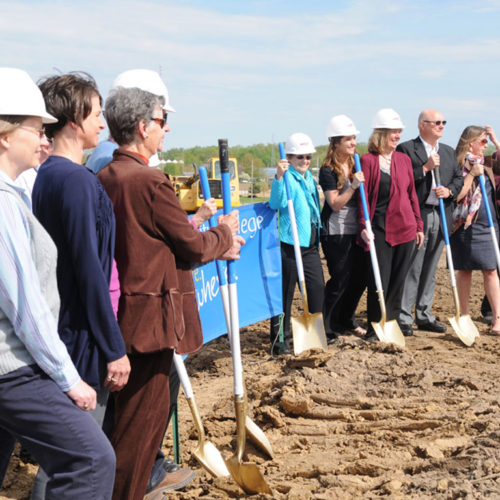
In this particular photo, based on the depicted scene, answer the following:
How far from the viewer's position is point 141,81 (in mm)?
3018

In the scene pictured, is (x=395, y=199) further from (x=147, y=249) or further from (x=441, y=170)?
Answer: (x=147, y=249)

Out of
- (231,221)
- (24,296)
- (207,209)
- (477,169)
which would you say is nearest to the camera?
(24,296)

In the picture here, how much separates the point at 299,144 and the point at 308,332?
69.9 inches

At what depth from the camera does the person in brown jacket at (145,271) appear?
2896mm

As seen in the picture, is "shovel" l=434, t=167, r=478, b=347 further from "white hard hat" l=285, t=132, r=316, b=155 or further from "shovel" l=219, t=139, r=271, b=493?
"shovel" l=219, t=139, r=271, b=493

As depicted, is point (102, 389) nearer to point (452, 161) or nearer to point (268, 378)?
point (268, 378)

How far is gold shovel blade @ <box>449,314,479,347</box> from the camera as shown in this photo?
7141 millimetres

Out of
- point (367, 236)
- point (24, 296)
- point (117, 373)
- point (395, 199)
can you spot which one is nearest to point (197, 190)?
point (395, 199)

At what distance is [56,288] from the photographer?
2.49 m

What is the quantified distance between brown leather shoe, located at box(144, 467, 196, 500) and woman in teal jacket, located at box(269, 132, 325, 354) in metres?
3.11

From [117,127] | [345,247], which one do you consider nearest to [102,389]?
[117,127]

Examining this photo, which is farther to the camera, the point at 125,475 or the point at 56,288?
the point at 125,475

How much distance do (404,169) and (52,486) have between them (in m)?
5.33

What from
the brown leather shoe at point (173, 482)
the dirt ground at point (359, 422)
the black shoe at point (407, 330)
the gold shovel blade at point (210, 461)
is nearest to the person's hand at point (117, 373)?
the brown leather shoe at point (173, 482)
